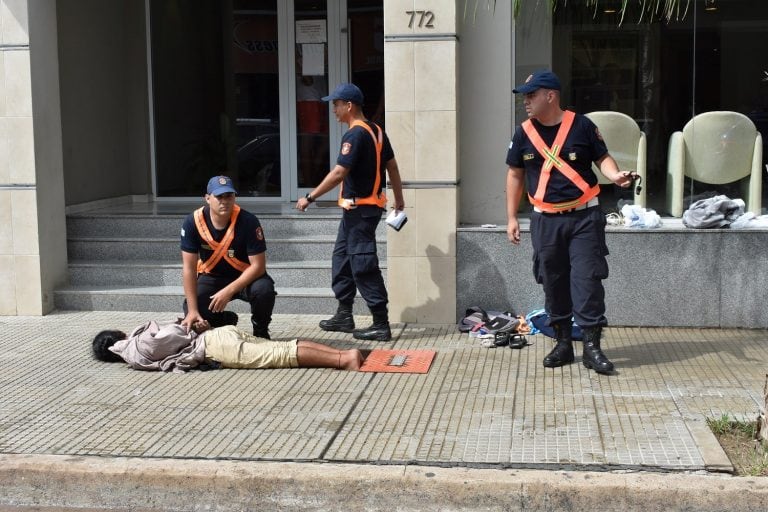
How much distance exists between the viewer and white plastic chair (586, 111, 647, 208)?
912cm

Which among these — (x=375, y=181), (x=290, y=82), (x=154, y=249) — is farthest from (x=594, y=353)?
(x=290, y=82)

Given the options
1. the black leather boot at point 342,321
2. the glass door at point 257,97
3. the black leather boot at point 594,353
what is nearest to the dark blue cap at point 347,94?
the black leather boot at point 342,321

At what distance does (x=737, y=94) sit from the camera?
29.4 feet

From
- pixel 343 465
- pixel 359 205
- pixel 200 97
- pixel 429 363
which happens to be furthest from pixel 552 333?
pixel 200 97

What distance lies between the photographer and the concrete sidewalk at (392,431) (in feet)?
17.1

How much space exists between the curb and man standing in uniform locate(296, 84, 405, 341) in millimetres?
2910

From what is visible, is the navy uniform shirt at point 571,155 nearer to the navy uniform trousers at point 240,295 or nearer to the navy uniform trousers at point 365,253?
the navy uniform trousers at point 365,253

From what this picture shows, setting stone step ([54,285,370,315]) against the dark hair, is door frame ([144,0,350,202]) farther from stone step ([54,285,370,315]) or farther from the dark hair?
the dark hair

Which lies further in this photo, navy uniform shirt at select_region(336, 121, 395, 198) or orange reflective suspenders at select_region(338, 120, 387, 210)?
orange reflective suspenders at select_region(338, 120, 387, 210)

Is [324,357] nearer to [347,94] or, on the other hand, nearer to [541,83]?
[347,94]

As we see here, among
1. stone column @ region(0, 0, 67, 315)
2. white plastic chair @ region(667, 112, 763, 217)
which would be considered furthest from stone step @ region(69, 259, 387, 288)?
white plastic chair @ region(667, 112, 763, 217)

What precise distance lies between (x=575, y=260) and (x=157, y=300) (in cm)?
404

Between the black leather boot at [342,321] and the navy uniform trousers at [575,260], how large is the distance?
70.8 inches

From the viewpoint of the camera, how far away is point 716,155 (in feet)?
29.8
